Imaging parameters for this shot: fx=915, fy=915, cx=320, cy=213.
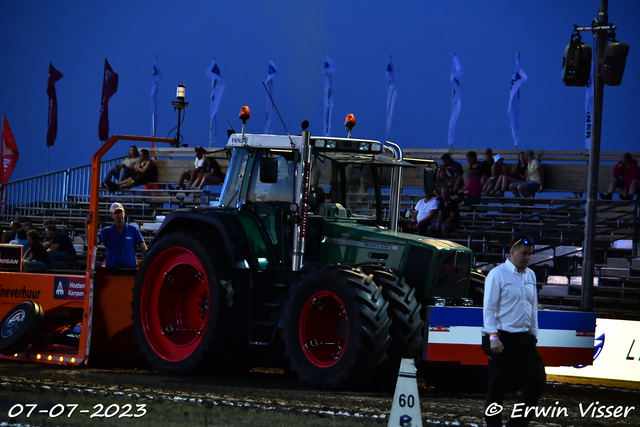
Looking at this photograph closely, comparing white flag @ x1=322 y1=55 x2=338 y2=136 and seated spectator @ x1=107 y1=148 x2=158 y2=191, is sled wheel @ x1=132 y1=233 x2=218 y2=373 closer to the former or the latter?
seated spectator @ x1=107 y1=148 x2=158 y2=191

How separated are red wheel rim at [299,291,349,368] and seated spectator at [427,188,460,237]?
30.3 feet

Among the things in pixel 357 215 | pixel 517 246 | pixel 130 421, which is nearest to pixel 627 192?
pixel 357 215

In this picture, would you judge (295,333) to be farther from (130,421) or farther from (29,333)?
(29,333)

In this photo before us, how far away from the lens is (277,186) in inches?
361

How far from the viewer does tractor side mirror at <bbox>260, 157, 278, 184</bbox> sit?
845cm

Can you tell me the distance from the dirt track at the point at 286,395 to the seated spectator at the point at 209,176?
37.6ft

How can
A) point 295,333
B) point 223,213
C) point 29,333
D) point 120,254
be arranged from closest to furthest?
point 295,333
point 223,213
point 29,333
point 120,254

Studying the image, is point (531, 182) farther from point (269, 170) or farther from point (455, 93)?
point (269, 170)

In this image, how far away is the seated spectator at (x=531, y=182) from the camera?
19.9 meters

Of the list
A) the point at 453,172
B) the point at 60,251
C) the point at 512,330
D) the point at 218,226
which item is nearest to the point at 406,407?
the point at 512,330

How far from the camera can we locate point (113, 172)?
22.8 meters

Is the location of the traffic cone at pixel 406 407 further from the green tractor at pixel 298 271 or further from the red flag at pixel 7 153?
the red flag at pixel 7 153

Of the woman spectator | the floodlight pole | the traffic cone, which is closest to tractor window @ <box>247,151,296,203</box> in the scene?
the traffic cone

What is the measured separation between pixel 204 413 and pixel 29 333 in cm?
413
